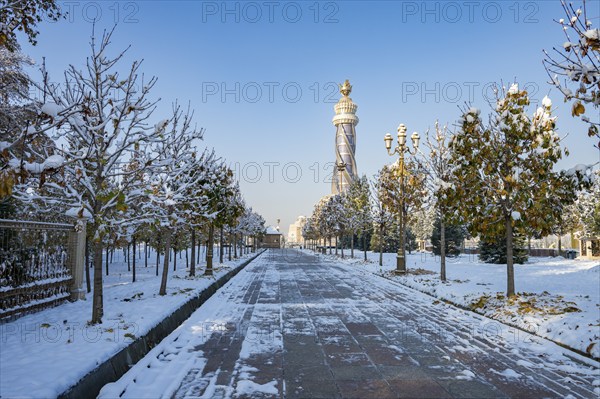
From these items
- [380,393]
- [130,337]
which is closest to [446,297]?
[380,393]

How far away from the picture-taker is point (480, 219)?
11.9 m

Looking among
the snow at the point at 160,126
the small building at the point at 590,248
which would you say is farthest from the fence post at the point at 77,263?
the small building at the point at 590,248

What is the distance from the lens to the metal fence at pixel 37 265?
8352mm

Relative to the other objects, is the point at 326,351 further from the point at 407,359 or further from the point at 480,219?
the point at 480,219

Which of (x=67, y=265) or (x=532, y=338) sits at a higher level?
(x=67, y=265)

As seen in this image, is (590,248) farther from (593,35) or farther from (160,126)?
(160,126)

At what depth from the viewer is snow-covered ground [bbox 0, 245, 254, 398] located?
177 inches

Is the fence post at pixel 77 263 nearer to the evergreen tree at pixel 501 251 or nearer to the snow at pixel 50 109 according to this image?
the snow at pixel 50 109

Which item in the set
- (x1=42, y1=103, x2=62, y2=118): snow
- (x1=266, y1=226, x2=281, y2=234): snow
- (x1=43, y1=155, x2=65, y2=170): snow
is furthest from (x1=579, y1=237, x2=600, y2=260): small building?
(x1=266, y1=226, x2=281, y2=234): snow

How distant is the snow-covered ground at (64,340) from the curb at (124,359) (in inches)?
2.8

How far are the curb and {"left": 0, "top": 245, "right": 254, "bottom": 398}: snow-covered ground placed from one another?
7 centimetres

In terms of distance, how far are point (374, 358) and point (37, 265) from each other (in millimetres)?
7643

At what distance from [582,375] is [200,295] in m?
9.33

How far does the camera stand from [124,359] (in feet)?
19.5
